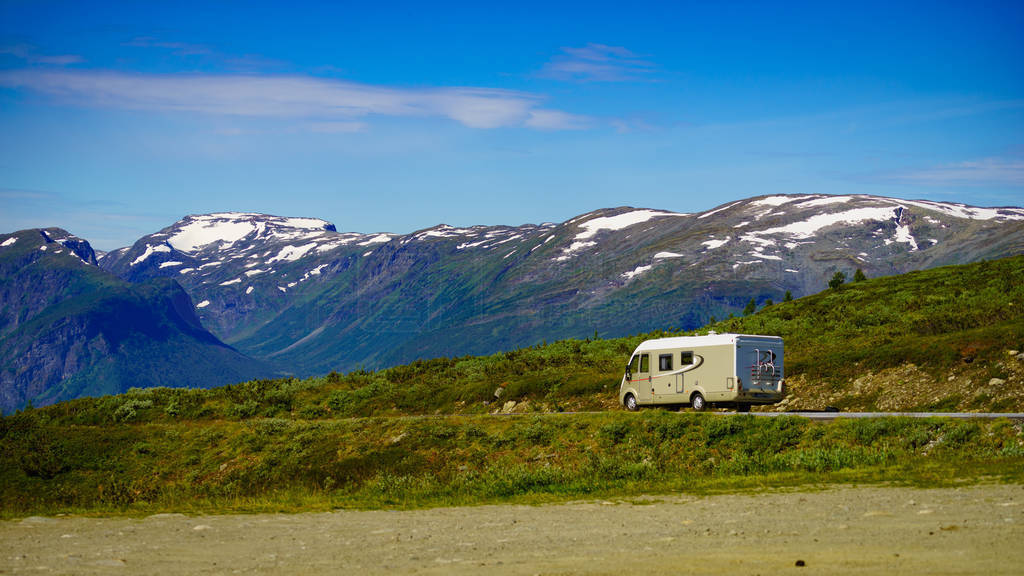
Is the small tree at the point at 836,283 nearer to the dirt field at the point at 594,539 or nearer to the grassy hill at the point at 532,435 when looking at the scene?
the grassy hill at the point at 532,435

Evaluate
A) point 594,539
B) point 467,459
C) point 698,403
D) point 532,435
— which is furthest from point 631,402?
point 594,539

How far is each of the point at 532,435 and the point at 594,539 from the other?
12957 millimetres

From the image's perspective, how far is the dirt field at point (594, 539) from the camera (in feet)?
39.0

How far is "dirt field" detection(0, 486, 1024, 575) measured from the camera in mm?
11883

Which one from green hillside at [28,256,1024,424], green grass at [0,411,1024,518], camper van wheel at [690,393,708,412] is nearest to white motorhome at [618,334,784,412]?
camper van wheel at [690,393,708,412]

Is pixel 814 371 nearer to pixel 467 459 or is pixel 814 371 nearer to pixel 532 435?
pixel 532 435

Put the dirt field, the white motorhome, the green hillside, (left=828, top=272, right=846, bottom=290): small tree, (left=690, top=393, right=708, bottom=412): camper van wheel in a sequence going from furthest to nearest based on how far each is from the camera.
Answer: (left=828, top=272, right=846, bottom=290): small tree, the green hillside, (left=690, top=393, right=708, bottom=412): camper van wheel, the white motorhome, the dirt field

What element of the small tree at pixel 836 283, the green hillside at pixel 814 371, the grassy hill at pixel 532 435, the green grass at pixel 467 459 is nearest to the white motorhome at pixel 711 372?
the green hillside at pixel 814 371

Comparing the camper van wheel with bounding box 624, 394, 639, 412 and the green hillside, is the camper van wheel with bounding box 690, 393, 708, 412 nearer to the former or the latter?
the camper van wheel with bounding box 624, 394, 639, 412

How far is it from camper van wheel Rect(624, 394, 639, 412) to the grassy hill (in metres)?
3.94

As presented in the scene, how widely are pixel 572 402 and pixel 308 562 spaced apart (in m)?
32.0

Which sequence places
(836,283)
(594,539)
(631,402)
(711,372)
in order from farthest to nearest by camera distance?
(836,283)
(631,402)
(711,372)
(594,539)

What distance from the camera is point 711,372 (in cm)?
3491

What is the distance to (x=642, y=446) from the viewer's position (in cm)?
2502
